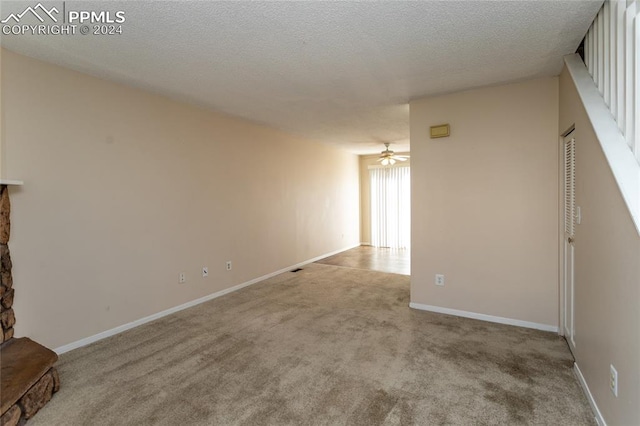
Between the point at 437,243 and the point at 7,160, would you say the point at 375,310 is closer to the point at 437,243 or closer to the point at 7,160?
the point at 437,243

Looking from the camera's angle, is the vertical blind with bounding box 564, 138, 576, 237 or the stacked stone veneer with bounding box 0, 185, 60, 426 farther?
the vertical blind with bounding box 564, 138, 576, 237

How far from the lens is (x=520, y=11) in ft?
6.45

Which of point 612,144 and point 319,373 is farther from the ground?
point 612,144

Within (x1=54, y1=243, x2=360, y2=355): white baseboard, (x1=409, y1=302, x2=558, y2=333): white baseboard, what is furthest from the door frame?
(x1=54, y1=243, x2=360, y2=355): white baseboard

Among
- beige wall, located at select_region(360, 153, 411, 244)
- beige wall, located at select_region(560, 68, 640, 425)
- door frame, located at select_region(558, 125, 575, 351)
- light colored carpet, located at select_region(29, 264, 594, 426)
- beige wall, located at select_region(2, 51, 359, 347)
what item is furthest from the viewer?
beige wall, located at select_region(360, 153, 411, 244)

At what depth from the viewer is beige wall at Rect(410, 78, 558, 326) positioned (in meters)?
3.06

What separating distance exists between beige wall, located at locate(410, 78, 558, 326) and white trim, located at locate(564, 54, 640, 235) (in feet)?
2.74

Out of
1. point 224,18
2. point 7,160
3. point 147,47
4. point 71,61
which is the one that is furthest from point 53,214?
point 224,18

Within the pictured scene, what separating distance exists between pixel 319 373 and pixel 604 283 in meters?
1.92

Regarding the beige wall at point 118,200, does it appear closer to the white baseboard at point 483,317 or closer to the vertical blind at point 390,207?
the white baseboard at point 483,317

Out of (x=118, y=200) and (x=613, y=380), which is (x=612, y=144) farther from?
(x=118, y=200)

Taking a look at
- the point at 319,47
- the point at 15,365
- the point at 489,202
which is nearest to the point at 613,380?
the point at 489,202

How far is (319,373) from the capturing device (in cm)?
235

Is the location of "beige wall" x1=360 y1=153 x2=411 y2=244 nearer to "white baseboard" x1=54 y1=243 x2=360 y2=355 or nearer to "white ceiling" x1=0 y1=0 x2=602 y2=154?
"white baseboard" x1=54 y1=243 x2=360 y2=355
